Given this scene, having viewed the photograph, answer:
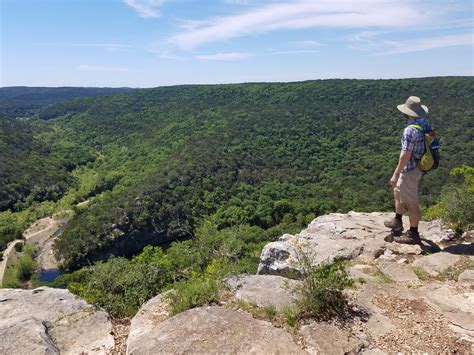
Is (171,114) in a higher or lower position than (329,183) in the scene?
higher

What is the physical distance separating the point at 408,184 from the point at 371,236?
6.91ft

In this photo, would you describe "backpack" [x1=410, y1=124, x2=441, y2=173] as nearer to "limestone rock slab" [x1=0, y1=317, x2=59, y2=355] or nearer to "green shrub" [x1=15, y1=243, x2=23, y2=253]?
"limestone rock slab" [x1=0, y1=317, x2=59, y2=355]

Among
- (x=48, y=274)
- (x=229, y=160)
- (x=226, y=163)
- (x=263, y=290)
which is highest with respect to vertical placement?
(x=263, y=290)

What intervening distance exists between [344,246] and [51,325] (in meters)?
5.56

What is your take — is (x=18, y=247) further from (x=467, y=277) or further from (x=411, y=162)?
(x=467, y=277)

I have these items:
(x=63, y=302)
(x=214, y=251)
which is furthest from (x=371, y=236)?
(x=63, y=302)

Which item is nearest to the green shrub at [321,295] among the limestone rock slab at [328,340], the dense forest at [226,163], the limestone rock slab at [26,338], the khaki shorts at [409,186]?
the limestone rock slab at [328,340]

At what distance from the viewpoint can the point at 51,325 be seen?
4.98m

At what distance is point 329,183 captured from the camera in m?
73.1

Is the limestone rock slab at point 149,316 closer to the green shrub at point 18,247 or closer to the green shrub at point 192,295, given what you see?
the green shrub at point 192,295

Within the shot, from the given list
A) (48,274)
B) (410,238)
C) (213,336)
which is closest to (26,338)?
(213,336)

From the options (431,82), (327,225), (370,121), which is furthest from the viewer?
(431,82)

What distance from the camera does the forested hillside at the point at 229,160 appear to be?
61719 millimetres

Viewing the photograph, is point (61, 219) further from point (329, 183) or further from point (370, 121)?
point (370, 121)
